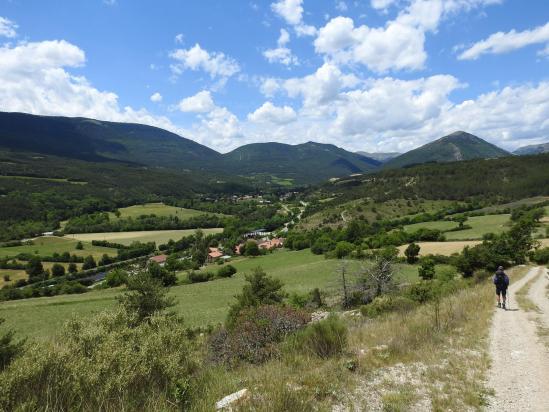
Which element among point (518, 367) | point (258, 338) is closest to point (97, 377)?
point (258, 338)

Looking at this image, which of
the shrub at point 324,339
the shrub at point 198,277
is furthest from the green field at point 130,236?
the shrub at point 324,339

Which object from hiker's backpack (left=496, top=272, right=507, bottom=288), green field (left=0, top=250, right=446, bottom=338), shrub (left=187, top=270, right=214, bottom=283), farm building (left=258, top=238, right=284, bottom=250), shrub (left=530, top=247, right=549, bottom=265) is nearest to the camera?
hiker's backpack (left=496, top=272, right=507, bottom=288)

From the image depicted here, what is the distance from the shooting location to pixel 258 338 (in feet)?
30.7

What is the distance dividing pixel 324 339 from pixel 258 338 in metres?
1.85

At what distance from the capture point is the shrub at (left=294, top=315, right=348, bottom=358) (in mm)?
8445

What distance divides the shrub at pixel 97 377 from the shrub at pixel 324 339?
10.7 feet

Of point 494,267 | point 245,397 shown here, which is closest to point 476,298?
point 245,397

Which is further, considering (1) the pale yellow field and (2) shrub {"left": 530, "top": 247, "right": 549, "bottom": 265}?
(1) the pale yellow field

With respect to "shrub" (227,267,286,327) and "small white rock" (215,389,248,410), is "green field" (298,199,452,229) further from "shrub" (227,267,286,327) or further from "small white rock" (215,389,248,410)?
"small white rock" (215,389,248,410)

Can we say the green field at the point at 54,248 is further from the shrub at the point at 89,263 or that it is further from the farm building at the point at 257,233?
the farm building at the point at 257,233

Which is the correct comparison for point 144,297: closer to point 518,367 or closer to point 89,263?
point 518,367

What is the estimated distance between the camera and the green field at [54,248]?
9025cm

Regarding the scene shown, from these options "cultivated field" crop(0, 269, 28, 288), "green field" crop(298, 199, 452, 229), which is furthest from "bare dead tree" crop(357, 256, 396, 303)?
"green field" crop(298, 199, 452, 229)

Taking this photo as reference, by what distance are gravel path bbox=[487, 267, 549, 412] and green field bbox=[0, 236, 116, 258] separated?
99.5 meters
